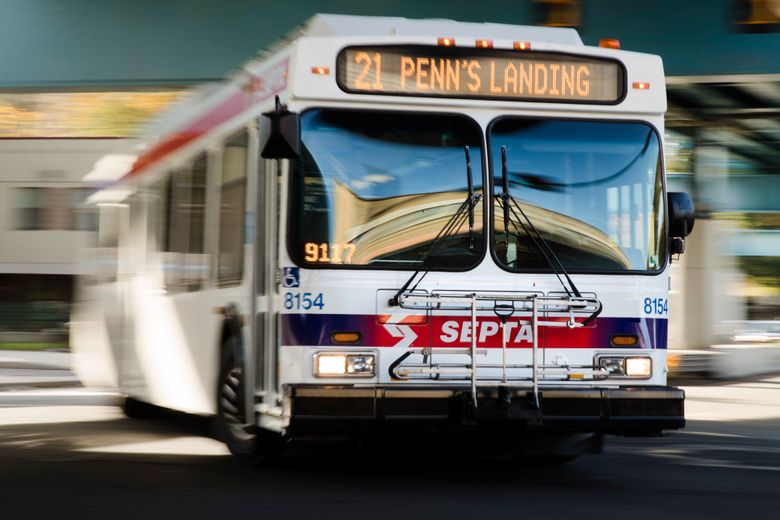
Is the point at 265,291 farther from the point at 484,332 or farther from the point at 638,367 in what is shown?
the point at 638,367

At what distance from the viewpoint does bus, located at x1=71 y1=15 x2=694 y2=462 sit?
355 inches

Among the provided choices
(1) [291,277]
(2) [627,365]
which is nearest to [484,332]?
(2) [627,365]

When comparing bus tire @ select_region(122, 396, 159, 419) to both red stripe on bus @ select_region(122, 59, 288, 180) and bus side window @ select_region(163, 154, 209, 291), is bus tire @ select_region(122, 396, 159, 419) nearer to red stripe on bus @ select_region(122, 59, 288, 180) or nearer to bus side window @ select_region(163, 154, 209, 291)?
red stripe on bus @ select_region(122, 59, 288, 180)

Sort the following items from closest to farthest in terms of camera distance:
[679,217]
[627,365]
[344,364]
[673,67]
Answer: [344,364]
[627,365]
[679,217]
[673,67]

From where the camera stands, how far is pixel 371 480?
9.54 metres

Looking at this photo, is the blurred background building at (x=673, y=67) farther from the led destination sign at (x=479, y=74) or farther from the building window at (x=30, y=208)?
the building window at (x=30, y=208)

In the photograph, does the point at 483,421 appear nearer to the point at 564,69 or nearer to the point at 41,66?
the point at 564,69

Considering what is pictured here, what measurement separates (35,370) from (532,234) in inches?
849

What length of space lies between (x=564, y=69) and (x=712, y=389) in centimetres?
1268

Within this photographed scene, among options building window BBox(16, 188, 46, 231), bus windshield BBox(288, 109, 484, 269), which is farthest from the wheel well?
building window BBox(16, 188, 46, 231)

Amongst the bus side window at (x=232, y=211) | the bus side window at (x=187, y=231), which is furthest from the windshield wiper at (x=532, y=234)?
the bus side window at (x=187, y=231)

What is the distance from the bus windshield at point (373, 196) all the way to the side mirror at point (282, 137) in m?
0.21

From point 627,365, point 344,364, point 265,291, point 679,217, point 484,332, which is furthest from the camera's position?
point 679,217

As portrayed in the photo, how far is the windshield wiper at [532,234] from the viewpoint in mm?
9281
